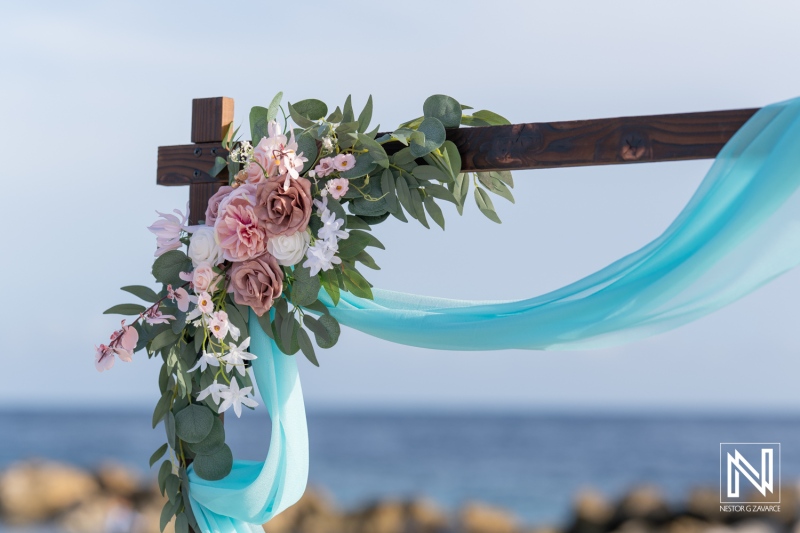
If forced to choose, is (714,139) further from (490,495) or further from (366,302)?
(490,495)

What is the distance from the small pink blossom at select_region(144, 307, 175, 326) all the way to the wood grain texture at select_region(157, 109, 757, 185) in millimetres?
619

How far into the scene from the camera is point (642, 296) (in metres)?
1.72

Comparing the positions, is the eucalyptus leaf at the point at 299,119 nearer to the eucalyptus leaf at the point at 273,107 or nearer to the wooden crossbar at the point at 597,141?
the eucalyptus leaf at the point at 273,107

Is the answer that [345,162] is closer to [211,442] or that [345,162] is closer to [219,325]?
[219,325]

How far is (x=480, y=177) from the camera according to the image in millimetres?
2176

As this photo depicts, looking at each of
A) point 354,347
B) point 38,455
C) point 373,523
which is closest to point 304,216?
point 373,523

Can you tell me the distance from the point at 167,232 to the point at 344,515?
24.0ft

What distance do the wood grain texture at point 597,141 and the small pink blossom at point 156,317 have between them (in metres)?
0.62

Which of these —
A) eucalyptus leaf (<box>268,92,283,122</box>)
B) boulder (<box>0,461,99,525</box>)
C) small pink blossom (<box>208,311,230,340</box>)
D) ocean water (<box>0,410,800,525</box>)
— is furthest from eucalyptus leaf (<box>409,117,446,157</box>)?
ocean water (<box>0,410,800,525</box>)

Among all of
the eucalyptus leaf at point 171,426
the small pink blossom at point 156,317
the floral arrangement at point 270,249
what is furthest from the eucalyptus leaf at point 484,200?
the eucalyptus leaf at point 171,426

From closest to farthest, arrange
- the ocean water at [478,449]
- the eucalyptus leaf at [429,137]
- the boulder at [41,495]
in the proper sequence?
the eucalyptus leaf at [429,137], the boulder at [41,495], the ocean water at [478,449]

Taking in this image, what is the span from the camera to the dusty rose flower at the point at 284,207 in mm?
1960

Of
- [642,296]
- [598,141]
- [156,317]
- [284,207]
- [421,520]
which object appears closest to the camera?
[642,296]

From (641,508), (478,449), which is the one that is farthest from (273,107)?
(478,449)
